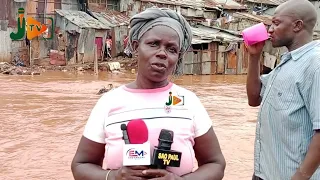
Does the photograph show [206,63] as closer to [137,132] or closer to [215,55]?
[215,55]

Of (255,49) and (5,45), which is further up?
(255,49)

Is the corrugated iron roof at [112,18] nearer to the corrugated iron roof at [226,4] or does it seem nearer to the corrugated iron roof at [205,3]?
the corrugated iron roof at [205,3]

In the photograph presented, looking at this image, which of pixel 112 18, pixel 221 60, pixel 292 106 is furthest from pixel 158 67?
pixel 112 18

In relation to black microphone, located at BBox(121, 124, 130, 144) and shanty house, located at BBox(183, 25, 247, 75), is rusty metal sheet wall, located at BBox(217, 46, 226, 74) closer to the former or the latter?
shanty house, located at BBox(183, 25, 247, 75)

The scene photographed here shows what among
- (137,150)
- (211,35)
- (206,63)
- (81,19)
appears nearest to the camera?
(137,150)

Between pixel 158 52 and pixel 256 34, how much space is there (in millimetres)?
1029

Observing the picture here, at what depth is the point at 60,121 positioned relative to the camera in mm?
10492

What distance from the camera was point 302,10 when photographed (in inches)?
96.8

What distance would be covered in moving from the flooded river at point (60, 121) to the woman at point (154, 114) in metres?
4.58

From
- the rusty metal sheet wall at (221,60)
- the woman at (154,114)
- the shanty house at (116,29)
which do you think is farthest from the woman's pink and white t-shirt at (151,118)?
the shanty house at (116,29)

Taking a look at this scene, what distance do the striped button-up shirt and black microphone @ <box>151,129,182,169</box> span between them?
0.93 m

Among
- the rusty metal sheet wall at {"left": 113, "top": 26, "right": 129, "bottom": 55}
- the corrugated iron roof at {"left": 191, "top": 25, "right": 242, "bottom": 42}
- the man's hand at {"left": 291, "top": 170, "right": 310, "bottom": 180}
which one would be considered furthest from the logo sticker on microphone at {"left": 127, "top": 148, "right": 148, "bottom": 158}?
the rusty metal sheet wall at {"left": 113, "top": 26, "right": 129, "bottom": 55}

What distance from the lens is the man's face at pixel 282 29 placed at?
8.08 feet

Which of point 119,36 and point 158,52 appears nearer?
point 158,52
